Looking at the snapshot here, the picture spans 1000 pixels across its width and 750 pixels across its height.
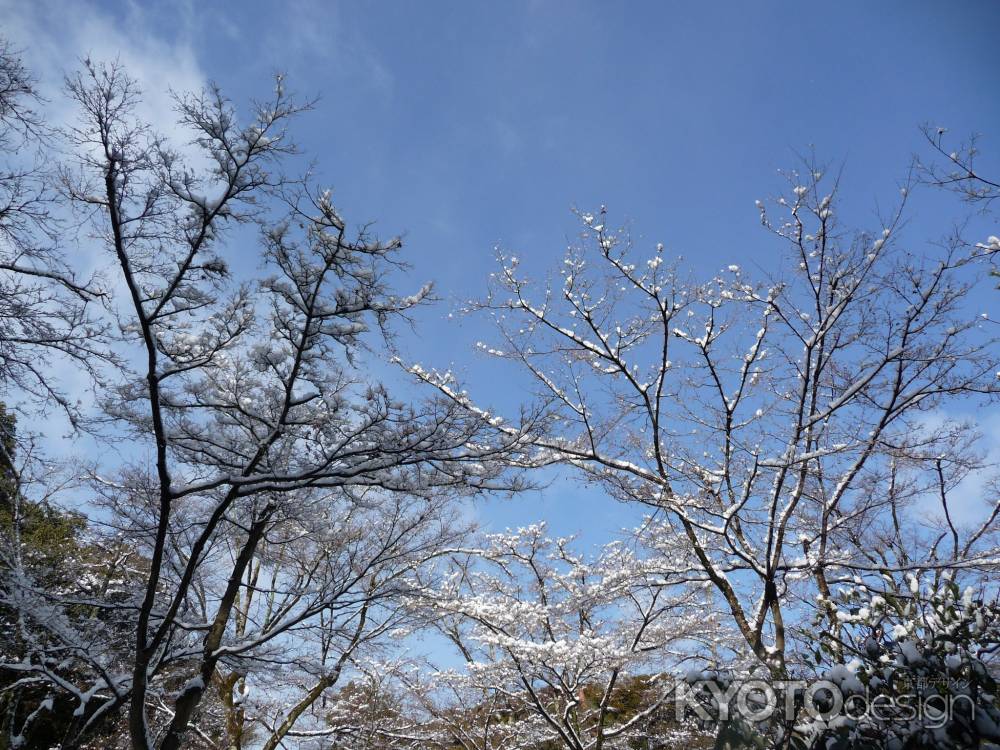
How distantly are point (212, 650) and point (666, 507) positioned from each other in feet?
18.9

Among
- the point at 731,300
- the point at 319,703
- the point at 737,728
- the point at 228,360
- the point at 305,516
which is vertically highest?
the point at 731,300

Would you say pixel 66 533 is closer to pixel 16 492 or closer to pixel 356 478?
pixel 16 492

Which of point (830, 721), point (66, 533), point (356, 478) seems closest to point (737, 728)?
point (830, 721)

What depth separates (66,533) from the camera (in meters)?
11.8

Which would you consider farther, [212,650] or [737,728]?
[212,650]

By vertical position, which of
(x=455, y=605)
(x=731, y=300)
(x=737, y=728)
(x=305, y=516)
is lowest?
(x=737, y=728)

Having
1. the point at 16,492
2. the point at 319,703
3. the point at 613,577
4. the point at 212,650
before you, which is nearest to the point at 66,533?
the point at 16,492

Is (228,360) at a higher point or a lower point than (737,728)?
higher

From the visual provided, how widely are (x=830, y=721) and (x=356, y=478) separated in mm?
4108

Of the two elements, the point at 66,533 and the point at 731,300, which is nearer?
the point at 731,300

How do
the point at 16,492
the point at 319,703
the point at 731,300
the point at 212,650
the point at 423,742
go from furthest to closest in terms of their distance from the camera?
the point at 423,742
the point at 319,703
the point at 16,492
the point at 731,300
the point at 212,650

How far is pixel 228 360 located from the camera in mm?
5906

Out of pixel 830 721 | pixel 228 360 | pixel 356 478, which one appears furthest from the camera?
pixel 228 360

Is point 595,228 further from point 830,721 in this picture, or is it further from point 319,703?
point 319,703
